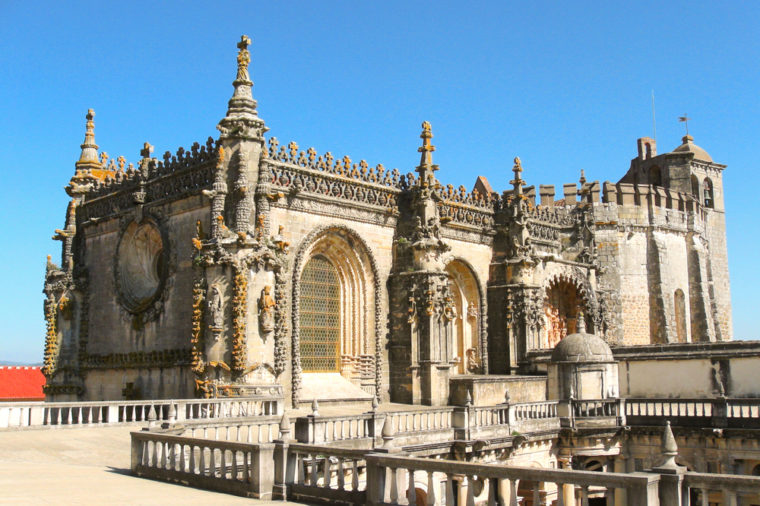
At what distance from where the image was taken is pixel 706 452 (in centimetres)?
2394

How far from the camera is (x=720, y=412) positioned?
23.6m

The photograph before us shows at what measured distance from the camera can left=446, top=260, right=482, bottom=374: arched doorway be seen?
29.6 meters

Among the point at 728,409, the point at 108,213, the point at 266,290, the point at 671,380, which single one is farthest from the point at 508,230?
the point at 108,213

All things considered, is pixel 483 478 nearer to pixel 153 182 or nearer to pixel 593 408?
pixel 593 408

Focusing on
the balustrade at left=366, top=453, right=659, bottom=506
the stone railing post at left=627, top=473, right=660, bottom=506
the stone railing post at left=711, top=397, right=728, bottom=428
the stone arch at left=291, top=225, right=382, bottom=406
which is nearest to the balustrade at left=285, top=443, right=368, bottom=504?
the balustrade at left=366, top=453, right=659, bottom=506

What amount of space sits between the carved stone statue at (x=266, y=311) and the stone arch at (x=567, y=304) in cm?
1505

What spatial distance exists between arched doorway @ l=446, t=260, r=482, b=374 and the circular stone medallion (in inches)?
421

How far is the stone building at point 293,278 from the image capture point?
20.9m

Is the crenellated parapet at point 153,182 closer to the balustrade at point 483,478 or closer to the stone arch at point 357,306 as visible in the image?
the stone arch at point 357,306

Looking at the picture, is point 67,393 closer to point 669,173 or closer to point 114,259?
point 114,259

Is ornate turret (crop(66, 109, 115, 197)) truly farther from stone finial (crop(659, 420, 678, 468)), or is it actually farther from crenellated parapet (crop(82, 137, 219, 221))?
stone finial (crop(659, 420, 678, 468))

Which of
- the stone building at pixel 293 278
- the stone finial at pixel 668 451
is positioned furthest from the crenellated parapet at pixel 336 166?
the stone finial at pixel 668 451

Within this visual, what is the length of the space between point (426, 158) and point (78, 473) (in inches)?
659

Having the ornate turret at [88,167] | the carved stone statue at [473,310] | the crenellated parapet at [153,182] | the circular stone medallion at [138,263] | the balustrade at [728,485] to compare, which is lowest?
the balustrade at [728,485]
